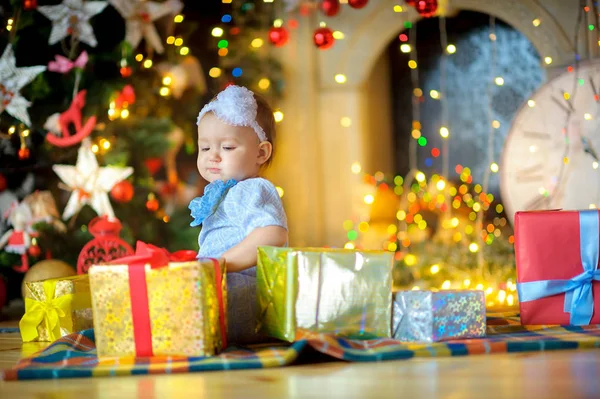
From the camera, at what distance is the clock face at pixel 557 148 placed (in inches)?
133

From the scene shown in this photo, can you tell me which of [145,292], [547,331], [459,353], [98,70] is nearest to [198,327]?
[145,292]

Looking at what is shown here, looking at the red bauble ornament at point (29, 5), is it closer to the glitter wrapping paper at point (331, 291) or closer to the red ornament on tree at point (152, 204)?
the red ornament on tree at point (152, 204)

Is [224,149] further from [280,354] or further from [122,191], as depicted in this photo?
[122,191]

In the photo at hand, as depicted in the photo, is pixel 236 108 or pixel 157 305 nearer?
pixel 157 305

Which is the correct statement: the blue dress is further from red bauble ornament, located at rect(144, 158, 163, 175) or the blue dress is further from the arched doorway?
the arched doorway

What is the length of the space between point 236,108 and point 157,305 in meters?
0.59

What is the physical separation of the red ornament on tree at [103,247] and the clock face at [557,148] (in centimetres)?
163

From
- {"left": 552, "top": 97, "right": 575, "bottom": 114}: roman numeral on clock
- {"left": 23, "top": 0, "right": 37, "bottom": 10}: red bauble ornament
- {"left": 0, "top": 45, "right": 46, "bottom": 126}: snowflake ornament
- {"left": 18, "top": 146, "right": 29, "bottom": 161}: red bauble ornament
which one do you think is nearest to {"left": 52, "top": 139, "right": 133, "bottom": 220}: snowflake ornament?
{"left": 18, "top": 146, "right": 29, "bottom": 161}: red bauble ornament

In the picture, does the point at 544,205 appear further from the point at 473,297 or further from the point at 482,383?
the point at 482,383

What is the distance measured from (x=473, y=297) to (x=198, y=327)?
0.62m

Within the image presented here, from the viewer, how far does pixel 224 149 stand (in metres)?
2.18

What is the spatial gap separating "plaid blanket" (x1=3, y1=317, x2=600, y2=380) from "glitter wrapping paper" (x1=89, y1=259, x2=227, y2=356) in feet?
0.10

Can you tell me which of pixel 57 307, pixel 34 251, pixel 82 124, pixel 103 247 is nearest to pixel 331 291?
pixel 57 307

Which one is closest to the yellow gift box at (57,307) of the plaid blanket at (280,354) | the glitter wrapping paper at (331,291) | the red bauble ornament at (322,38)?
the plaid blanket at (280,354)
